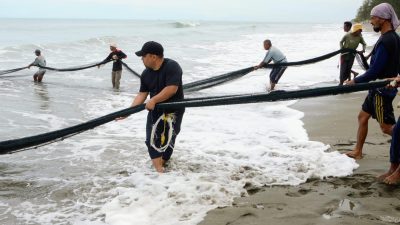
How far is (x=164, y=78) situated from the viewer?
434cm

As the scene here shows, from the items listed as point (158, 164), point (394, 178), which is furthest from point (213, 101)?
point (394, 178)

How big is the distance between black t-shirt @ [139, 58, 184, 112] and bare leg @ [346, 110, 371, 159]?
2.01m

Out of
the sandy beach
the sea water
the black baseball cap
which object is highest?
the black baseball cap

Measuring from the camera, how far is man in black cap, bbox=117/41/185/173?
4.21 m

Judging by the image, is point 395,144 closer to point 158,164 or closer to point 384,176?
point 384,176

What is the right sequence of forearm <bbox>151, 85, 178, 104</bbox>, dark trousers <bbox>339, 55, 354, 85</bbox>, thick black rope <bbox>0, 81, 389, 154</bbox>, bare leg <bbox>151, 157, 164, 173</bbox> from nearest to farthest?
thick black rope <bbox>0, 81, 389, 154</bbox> < forearm <bbox>151, 85, 178, 104</bbox> < bare leg <bbox>151, 157, 164, 173</bbox> < dark trousers <bbox>339, 55, 354, 85</bbox>

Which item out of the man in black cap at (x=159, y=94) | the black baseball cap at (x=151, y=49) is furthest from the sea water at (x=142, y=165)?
the black baseball cap at (x=151, y=49)

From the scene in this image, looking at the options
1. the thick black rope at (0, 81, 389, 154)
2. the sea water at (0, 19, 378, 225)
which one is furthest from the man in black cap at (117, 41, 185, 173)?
the sea water at (0, 19, 378, 225)

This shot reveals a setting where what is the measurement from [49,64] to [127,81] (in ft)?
21.8

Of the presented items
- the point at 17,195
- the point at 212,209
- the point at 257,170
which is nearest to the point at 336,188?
the point at 257,170

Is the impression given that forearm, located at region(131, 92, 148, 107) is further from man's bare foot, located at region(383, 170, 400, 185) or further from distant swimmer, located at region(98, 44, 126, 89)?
distant swimmer, located at region(98, 44, 126, 89)

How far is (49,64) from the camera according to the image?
1914cm

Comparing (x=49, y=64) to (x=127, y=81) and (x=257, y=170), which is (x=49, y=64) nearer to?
(x=127, y=81)

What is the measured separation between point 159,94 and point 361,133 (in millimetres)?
2344
